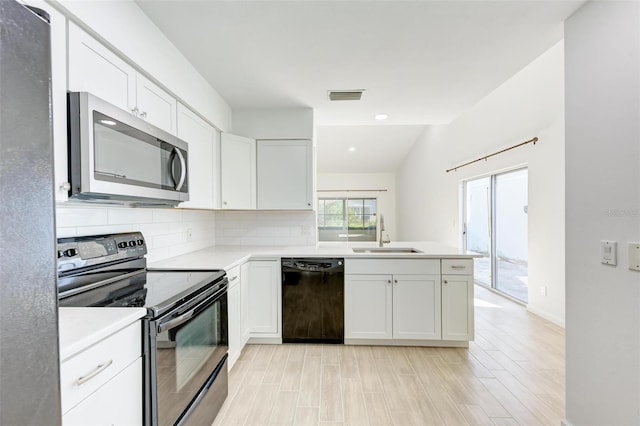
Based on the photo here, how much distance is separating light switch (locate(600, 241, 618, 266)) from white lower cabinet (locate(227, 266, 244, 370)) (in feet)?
7.11

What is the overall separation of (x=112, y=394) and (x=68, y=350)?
0.30 m

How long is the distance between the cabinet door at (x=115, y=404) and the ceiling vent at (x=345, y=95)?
2.39 m

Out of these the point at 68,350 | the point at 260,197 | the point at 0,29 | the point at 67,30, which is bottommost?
the point at 68,350

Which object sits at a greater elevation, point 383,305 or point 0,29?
point 0,29

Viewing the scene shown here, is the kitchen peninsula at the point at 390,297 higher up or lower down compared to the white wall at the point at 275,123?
lower down

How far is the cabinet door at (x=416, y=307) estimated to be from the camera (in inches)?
102

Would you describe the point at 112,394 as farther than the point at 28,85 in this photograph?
Yes

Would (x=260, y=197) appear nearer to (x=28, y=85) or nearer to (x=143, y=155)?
(x=143, y=155)

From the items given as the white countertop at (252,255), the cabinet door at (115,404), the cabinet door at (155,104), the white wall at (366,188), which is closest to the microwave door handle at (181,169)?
the cabinet door at (155,104)

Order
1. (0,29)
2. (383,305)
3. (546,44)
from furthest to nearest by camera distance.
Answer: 1. (383,305)
2. (546,44)
3. (0,29)

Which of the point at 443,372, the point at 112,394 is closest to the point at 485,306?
the point at 443,372

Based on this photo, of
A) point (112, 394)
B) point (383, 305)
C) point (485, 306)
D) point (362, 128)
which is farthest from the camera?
point (362, 128)

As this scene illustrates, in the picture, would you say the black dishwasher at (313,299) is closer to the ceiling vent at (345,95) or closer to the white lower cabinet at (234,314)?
the white lower cabinet at (234,314)

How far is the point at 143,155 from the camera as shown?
146 centimetres
